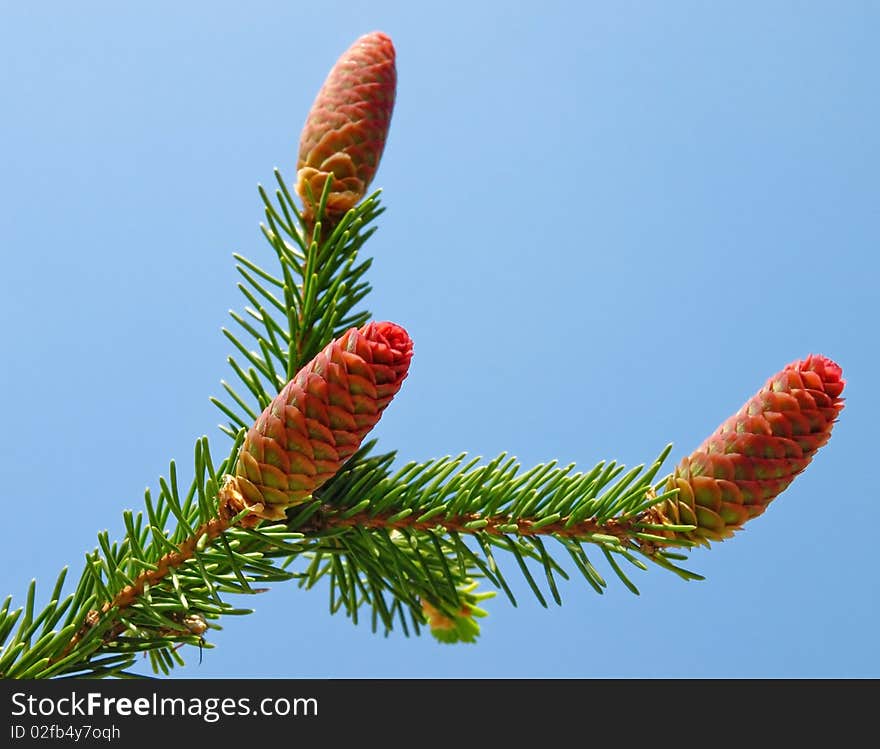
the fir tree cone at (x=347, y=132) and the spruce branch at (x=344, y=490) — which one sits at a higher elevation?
the fir tree cone at (x=347, y=132)

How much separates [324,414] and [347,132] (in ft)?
1.44

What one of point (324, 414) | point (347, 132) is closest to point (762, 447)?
point (324, 414)

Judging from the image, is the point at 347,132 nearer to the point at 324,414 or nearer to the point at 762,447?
the point at 324,414

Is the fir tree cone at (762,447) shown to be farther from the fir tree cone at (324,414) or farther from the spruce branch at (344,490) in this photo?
the fir tree cone at (324,414)

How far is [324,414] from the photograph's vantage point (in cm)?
76

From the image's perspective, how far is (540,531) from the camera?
95 cm

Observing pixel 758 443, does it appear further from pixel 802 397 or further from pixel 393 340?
pixel 393 340

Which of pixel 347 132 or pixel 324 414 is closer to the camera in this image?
pixel 324 414

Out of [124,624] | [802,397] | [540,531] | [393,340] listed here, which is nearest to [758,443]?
[802,397]

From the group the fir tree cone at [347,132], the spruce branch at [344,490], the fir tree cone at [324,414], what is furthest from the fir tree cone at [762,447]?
the fir tree cone at [347,132]

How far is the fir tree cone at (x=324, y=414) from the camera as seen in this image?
2.44 ft

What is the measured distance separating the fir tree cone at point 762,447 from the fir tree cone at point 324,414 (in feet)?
1.09

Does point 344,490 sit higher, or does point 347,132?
point 347,132

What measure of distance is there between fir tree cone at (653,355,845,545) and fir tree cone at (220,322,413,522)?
13.1 inches
